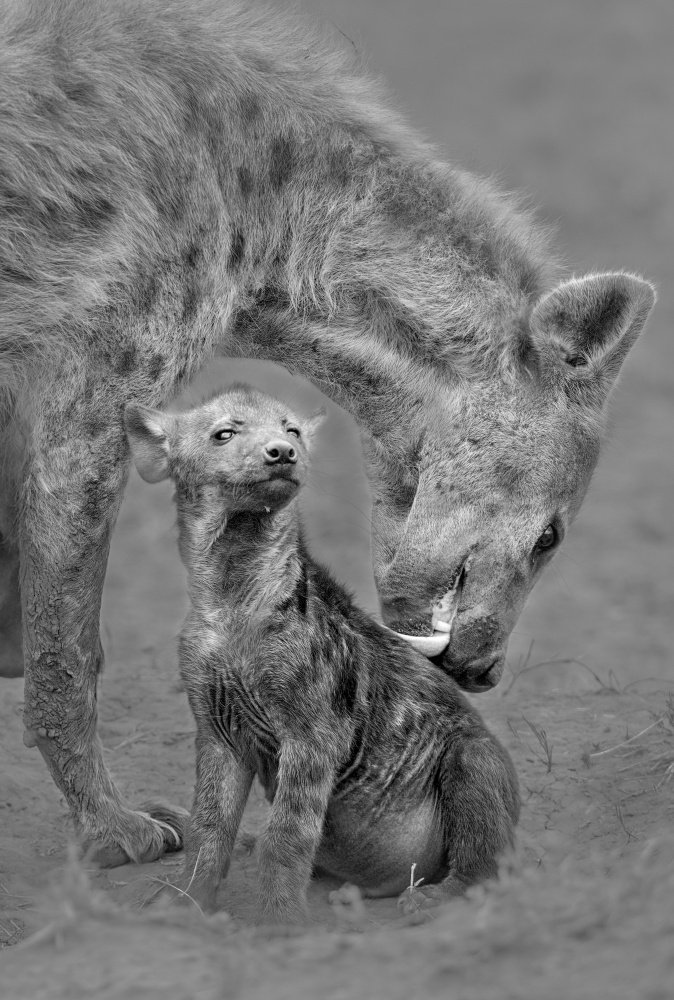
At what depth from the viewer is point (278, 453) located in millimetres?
3629

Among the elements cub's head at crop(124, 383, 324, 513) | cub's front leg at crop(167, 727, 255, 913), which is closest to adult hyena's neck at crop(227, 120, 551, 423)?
cub's head at crop(124, 383, 324, 513)

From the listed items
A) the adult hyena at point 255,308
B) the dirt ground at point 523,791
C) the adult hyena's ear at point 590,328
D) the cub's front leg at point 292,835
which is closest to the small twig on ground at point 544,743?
the dirt ground at point 523,791

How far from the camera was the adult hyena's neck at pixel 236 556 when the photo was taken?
3.79 m

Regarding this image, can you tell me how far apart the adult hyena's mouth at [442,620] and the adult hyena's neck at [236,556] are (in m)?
0.64

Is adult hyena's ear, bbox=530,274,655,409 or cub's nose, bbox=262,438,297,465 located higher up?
adult hyena's ear, bbox=530,274,655,409

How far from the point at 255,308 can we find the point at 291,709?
1.36 m

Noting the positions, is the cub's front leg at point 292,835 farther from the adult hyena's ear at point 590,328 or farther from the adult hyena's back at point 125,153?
the adult hyena's ear at point 590,328

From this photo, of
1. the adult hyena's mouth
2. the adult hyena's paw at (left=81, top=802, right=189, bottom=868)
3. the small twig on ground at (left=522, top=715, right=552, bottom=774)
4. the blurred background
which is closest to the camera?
the adult hyena's mouth

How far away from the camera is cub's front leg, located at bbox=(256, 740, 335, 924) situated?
363cm

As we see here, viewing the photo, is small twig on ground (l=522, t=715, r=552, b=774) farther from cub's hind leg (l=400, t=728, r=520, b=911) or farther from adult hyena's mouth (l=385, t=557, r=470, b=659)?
cub's hind leg (l=400, t=728, r=520, b=911)

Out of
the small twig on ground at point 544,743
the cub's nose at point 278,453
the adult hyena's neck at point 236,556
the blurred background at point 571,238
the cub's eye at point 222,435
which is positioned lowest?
the blurred background at point 571,238

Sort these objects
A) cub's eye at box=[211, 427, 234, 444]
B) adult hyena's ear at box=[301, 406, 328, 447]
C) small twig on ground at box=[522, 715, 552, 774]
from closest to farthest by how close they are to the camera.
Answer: cub's eye at box=[211, 427, 234, 444], adult hyena's ear at box=[301, 406, 328, 447], small twig on ground at box=[522, 715, 552, 774]

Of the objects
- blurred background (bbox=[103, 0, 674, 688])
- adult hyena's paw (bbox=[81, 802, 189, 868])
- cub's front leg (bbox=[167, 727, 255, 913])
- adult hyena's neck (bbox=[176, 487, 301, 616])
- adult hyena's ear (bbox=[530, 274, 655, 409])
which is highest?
adult hyena's ear (bbox=[530, 274, 655, 409])

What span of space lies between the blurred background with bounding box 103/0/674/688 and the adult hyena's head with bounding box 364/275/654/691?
270 millimetres
